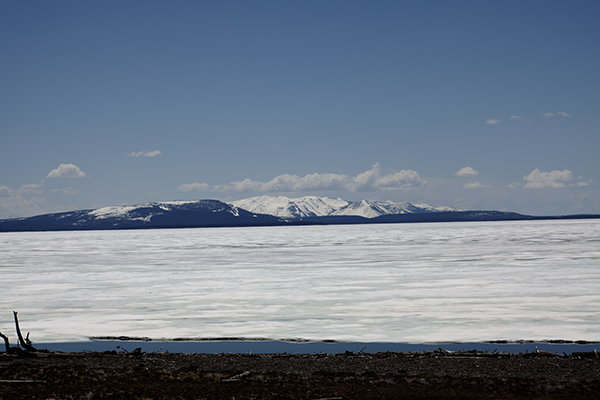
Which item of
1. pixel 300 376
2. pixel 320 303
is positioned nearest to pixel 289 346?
pixel 300 376

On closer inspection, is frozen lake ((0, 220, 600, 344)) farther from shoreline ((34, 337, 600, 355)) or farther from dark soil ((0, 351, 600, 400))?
dark soil ((0, 351, 600, 400))

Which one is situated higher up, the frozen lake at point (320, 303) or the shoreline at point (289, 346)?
the frozen lake at point (320, 303)

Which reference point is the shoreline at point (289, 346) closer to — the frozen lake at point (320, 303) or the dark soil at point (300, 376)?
the frozen lake at point (320, 303)

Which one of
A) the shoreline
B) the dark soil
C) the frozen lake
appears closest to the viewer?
the dark soil

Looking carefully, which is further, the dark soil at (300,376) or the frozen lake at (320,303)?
the frozen lake at (320,303)

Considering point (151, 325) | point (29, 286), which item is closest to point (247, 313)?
point (151, 325)

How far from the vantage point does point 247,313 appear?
17172mm

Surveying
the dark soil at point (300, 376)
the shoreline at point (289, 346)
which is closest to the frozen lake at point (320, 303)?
the shoreline at point (289, 346)

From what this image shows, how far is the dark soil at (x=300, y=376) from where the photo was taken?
8.85 metres

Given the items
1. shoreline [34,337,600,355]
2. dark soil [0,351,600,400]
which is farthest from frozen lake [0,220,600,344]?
dark soil [0,351,600,400]

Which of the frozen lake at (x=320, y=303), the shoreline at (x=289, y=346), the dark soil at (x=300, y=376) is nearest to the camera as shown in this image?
the dark soil at (x=300, y=376)

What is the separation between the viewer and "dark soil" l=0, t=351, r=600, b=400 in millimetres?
8852

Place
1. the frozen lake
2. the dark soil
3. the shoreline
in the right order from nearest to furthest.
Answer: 1. the dark soil
2. the shoreline
3. the frozen lake

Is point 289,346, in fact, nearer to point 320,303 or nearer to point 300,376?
point 300,376
